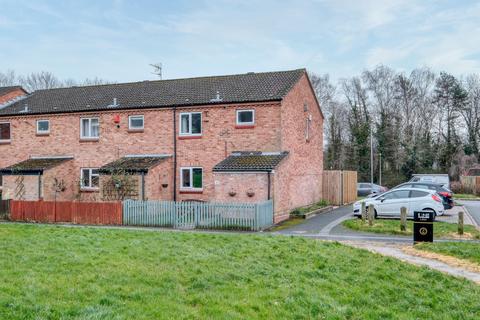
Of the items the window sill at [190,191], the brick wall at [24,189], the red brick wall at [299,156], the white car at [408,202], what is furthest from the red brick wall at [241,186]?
the brick wall at [24,189]

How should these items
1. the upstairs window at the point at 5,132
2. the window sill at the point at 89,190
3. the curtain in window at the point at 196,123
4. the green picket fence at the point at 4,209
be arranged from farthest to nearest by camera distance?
1. the upstairs window at the point at 5,132
2. the window sill at the point at 89,190
3. the curtain in window at the point at 196,123
4. the green picket fence at the point at 4,209

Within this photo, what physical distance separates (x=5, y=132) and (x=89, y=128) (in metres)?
6.55

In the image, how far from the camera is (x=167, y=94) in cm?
2858

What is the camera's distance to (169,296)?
7672 mm

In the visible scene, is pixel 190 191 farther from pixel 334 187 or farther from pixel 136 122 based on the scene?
pixel 334 187

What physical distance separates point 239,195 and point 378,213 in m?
6.61

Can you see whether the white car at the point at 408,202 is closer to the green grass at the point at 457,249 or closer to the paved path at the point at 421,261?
the paved path at the point at 421,261

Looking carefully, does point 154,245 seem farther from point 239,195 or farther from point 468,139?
point 468,139

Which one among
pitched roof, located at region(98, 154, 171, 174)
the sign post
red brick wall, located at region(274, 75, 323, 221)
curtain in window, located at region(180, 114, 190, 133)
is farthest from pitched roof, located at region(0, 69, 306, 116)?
the sign post

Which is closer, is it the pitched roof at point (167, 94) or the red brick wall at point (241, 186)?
the red brick wall at point (241, 186)

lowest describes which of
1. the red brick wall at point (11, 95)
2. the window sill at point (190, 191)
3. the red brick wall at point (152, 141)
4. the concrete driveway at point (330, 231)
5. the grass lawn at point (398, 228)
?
the concrete driveway at point (330, 231)

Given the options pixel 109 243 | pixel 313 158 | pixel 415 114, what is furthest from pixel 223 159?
pixel 415 114

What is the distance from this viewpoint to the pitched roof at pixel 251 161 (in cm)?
2216

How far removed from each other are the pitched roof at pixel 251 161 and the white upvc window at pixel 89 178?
8.60 m
